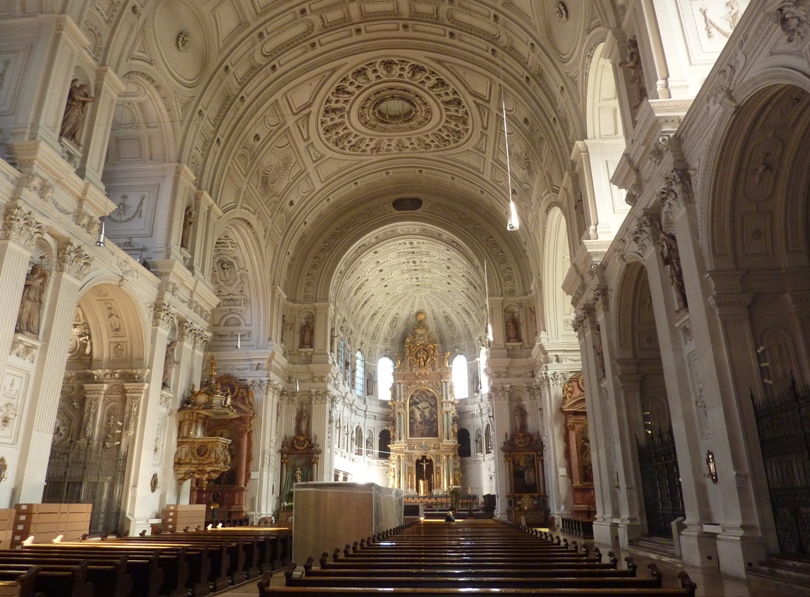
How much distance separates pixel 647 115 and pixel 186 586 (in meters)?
8.56

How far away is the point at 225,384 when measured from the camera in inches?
821

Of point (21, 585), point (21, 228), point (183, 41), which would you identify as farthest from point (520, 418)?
point (21, 585)

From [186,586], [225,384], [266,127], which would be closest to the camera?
[186,586]

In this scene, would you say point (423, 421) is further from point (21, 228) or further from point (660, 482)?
point (21, 228)

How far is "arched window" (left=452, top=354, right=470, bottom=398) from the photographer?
38562 mm

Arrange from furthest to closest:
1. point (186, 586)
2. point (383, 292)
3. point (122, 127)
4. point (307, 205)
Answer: point (383, 292)
point (307, 205)
point (122, 127)
point (186, 586)

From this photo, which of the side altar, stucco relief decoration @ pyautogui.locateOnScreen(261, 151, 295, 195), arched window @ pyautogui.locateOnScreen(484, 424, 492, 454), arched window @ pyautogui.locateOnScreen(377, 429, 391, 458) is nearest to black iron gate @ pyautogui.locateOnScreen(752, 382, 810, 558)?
stucco relief decoration @ pyautogui.locateOnScreen(261, 151, 295, 195)

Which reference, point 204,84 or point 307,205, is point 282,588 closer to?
point 204,84

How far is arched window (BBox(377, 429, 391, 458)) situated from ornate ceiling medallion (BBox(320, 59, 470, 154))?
67.3ft

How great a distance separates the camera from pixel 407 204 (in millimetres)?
25938

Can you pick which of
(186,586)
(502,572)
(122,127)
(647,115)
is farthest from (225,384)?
(502,572)

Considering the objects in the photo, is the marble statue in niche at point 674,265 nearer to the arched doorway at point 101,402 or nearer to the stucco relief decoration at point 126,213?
the arched doorway at point 101,402

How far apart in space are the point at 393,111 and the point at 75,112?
38.7 feet

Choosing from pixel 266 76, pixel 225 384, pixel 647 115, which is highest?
pixel 266 76
